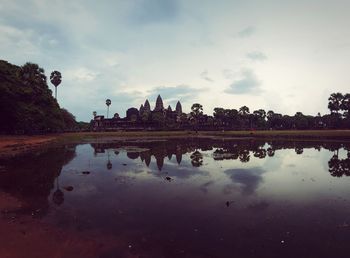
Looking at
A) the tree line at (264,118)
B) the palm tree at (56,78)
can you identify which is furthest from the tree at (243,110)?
the palm tree at (56,78)

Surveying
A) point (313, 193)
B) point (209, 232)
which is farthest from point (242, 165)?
point (209, 232)

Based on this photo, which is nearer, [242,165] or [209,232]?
[209,232]

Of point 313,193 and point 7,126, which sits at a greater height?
point 7,126

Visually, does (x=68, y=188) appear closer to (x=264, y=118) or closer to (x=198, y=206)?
(x=198, y=206)

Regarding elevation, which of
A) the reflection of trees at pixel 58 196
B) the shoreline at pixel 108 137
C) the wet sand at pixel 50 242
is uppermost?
the shoreline at pixel 108 137

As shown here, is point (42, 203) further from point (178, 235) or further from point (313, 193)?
point (313, 193)

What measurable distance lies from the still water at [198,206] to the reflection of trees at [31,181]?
0.06m

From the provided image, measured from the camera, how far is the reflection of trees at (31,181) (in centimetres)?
1552

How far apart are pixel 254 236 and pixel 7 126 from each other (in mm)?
63291

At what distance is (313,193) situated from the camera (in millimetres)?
17750

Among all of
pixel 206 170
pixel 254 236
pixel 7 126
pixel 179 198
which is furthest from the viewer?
pixel 7 126

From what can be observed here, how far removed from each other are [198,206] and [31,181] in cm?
1343

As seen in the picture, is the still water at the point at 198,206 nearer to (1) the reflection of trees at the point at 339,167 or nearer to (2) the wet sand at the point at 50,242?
(1) the reflection of trees at the point at 339,167

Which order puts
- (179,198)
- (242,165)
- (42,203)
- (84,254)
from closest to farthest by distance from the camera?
(84,254)
(42,203)
(179,198)
(242,165)
